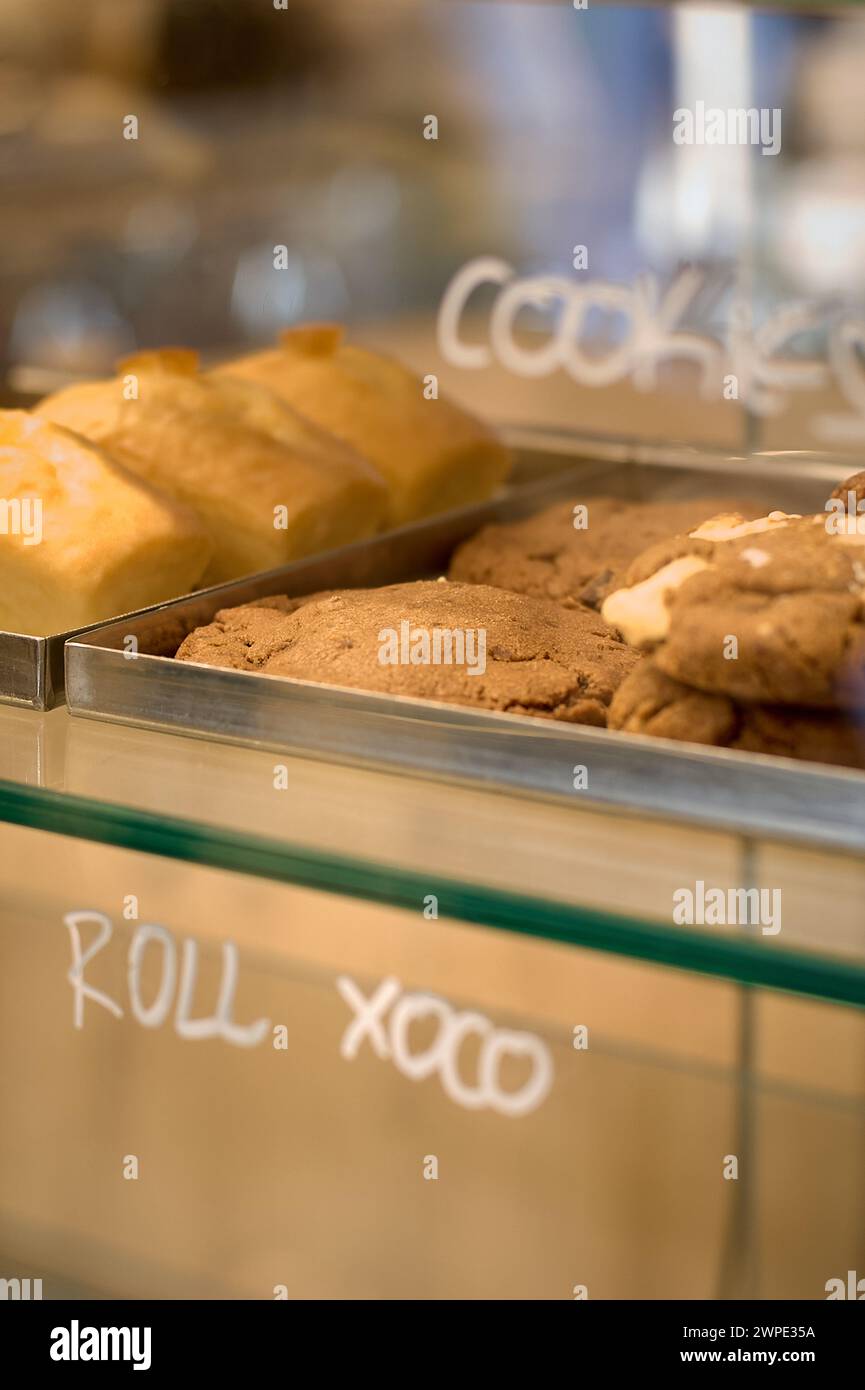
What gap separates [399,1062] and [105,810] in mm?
765

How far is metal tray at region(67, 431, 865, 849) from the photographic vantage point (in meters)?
0.59

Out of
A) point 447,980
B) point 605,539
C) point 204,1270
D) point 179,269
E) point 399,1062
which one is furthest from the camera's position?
point 179,269

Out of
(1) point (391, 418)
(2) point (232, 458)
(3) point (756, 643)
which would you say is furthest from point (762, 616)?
(1) point (391, 418)

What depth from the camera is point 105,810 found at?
0.64 m

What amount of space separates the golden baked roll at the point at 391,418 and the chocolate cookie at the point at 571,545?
9 centimetres

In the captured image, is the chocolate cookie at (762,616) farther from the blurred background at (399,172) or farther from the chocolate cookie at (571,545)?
the blurred background at (399,172)

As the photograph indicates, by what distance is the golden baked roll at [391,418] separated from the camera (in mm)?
1181

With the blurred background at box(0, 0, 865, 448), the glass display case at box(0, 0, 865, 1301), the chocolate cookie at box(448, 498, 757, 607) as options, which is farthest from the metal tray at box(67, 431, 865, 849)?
the blurred background at box(0, 0, 865, 448)

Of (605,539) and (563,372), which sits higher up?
(563,372)

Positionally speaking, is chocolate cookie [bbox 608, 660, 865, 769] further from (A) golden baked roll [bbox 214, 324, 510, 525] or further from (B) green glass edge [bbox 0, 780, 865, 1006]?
(A) golden baked roll [bbox 214, 324, 510, 525]

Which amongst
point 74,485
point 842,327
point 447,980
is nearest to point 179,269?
point 842,327

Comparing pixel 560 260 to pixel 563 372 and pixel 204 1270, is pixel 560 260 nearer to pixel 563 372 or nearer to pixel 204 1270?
pixel 563 372

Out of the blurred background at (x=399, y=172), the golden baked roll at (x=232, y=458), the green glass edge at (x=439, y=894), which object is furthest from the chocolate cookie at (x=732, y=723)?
the blurred background at (x=399, y=172)

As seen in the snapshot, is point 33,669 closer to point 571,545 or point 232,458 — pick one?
point 232,458
